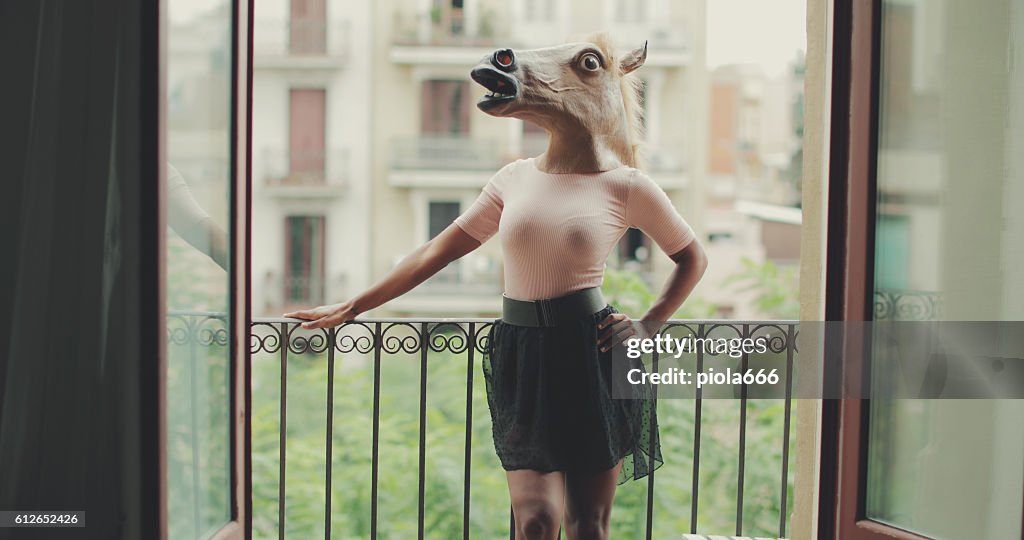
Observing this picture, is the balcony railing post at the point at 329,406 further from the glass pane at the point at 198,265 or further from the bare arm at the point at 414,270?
the glass pane at the point at 198,265

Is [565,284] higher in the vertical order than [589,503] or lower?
higher

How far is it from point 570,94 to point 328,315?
81 centimetres

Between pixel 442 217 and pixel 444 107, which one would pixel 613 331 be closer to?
pixel 442 217

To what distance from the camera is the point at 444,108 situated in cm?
1062

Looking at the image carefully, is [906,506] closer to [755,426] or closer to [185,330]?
[185,330]

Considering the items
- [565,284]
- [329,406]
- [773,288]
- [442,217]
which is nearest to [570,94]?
[565,284]

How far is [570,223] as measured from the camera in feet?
6.21

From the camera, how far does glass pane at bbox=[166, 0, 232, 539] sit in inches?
67.0

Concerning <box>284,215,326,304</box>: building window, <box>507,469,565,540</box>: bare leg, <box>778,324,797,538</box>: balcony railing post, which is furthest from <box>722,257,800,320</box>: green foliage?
<box>284,215,326,304</box>: building window

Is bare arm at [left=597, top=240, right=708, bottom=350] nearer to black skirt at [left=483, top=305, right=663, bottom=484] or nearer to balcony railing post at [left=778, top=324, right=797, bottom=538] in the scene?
black skirt at [left=483, top=305, right=663, bottom=484]
